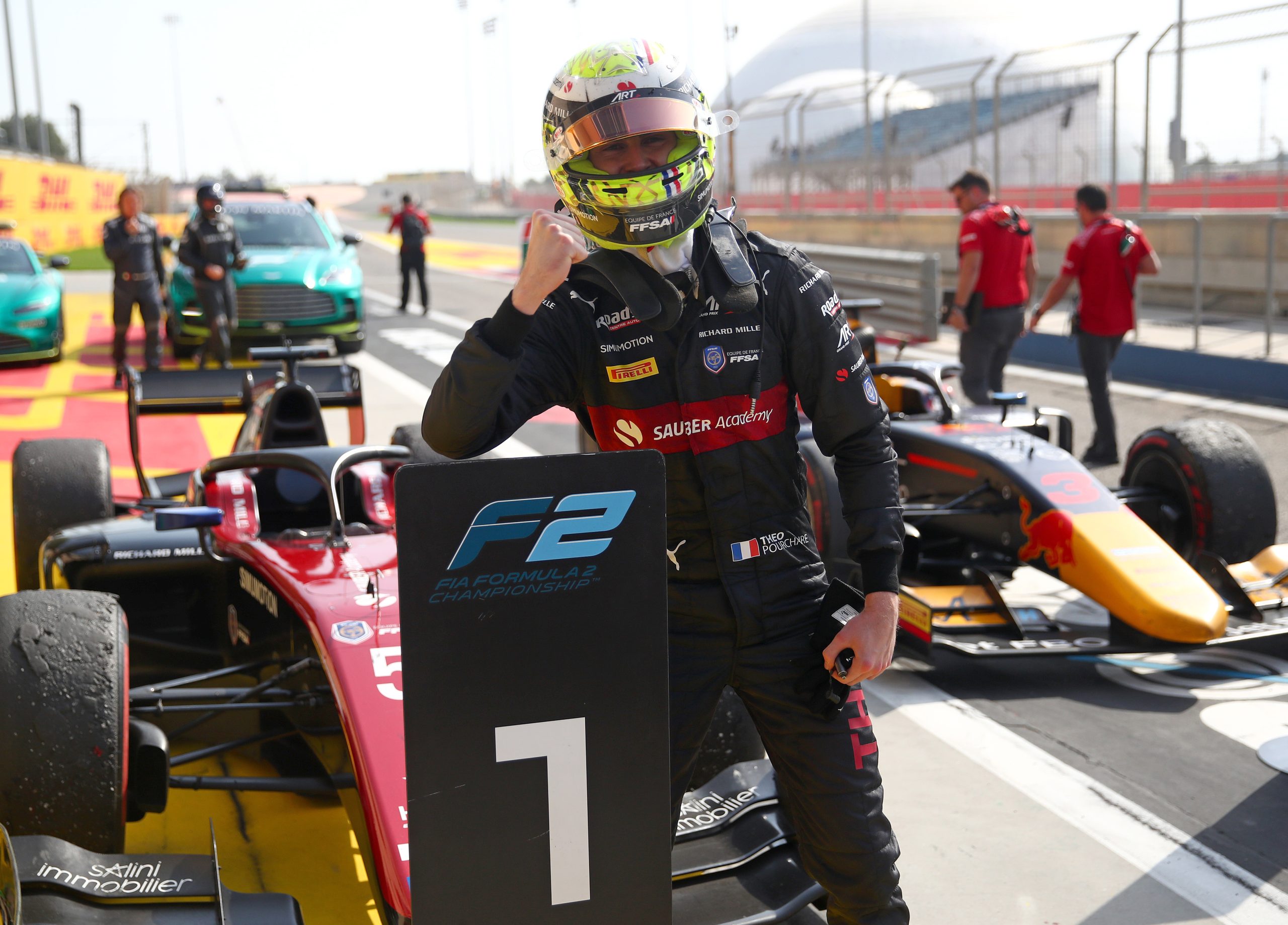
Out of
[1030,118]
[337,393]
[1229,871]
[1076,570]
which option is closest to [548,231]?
[1229,871]

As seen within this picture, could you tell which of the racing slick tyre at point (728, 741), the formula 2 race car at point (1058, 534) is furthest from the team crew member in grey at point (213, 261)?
the racing slick tyre at point (728, 741)

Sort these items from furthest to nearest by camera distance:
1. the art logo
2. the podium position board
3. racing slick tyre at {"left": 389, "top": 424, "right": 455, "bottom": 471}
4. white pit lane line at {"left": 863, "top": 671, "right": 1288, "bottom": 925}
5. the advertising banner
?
the advertising banner < racing slick tyre at {"left": 389, "top": 424, "right": 455, "bottom": 471} < the art logo < white pit lane line at {"left": 863, "top": 671, "right": 1288, "bottom": 925} < the podium position board

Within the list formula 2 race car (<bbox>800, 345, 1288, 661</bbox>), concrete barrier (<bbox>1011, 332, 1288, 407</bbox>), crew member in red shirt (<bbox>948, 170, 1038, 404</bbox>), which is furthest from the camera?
concrete barrier (<bbox>1011, 332, 1288, 407</bbox>)

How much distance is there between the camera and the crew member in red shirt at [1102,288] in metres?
8.62

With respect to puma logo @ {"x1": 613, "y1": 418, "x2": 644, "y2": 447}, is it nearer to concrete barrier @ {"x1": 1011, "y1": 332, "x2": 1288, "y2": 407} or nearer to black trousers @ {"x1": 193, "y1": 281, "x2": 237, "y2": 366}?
concrete barrier @ {"x1": 1011, "y1": 332, "x2": 1288, "y2": 407}

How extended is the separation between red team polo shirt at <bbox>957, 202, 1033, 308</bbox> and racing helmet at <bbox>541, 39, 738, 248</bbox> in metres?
6.77

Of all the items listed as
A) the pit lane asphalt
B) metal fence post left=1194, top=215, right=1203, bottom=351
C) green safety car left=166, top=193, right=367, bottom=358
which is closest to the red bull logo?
the pit lane asphalt

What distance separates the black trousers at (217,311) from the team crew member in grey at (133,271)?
0.42 metres

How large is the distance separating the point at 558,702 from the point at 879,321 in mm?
13619

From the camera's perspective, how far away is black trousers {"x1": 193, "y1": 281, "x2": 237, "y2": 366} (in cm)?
1197

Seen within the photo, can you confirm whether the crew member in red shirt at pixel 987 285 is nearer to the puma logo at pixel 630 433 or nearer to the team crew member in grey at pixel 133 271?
the puma logo at pixel 630 433

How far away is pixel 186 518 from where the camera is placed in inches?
159

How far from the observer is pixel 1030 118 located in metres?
16.5

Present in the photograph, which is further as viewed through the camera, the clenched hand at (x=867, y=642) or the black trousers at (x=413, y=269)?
the black trousers at (x=413, y=269)
